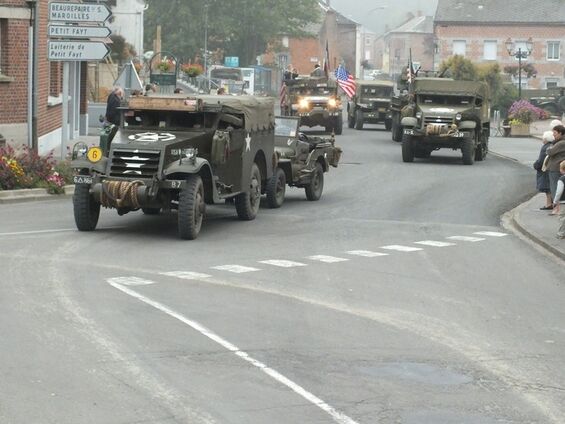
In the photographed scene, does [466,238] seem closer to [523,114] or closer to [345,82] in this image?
[345,82]

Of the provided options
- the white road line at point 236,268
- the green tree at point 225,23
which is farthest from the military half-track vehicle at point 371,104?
the green tree at point 225,23

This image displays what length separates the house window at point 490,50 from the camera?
338 ft

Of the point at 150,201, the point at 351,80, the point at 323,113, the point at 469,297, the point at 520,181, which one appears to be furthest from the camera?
the point at 351,80

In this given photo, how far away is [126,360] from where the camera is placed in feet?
31.5

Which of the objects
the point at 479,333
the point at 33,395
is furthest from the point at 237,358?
the point at 479,333

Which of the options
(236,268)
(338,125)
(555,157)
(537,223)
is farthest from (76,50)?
(338,125)

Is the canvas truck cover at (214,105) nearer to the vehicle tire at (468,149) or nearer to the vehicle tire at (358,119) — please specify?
the vehicle tire at (468,149)

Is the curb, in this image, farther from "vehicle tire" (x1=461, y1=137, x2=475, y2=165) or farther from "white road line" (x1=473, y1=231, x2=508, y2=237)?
"vehicle tire" (x1=461, y1=137, x2=475, y2=165)

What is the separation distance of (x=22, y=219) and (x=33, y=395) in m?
11.0

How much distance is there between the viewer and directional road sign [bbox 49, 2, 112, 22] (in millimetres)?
24641

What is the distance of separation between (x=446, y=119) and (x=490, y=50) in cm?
7039

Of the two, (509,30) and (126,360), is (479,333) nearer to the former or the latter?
(126,360)

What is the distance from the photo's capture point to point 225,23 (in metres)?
94.8

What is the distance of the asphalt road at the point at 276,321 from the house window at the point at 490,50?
276 ft
